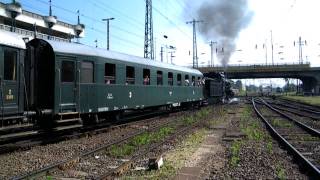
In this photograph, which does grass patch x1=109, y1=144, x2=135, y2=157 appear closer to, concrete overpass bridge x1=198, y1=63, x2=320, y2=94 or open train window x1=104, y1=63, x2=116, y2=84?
open train window x1=104, y1=63, x2=116, y2=84

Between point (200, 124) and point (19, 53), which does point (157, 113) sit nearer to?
point (200, 124)

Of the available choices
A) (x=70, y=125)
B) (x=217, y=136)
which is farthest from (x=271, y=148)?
(x=70, y=125)

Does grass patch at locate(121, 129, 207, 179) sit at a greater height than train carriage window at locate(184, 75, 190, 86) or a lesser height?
lesser

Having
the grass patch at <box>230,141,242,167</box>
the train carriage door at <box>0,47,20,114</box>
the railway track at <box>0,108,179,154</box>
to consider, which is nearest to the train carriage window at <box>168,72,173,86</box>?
the railway track at <box>0,108,179,154</box>

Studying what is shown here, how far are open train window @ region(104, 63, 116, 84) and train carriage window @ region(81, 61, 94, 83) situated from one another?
132 centimetres

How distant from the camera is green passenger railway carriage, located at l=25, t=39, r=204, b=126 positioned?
1490 cm

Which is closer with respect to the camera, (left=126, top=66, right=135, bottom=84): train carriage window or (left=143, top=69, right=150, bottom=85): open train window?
(left=126, top=66, right=135, bottom=84): train carriage window

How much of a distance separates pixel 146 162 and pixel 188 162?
40.4 inches

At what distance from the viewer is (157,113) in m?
29.4

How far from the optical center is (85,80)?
55.8ft

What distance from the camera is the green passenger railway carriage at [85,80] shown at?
48.9 feet

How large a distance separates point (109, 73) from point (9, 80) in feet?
22.0

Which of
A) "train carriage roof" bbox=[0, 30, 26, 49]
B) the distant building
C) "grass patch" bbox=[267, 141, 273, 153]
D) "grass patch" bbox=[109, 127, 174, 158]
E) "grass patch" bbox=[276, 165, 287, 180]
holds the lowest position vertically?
"grass patch" bbox=[276, 165, 287, 180]

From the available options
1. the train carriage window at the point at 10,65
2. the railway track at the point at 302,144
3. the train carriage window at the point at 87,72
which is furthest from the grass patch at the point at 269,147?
the train carriage window at the point at 10,65
